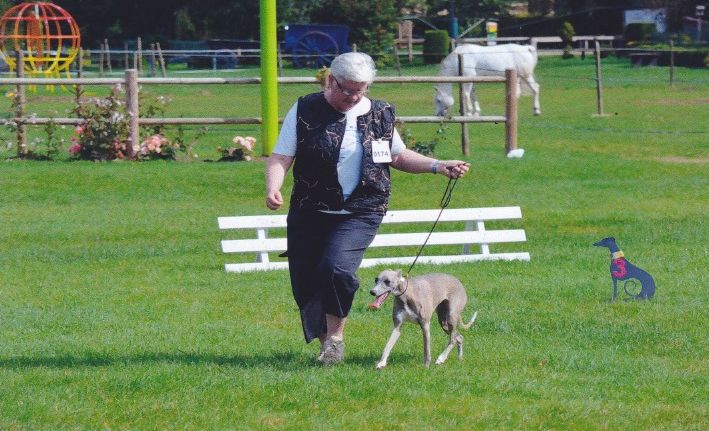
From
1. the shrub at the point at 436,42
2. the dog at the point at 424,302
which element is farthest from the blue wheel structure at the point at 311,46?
the dog at the point at 424,302

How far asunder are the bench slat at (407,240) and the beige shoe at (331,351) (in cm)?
425

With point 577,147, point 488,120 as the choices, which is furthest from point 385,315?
point 577,147

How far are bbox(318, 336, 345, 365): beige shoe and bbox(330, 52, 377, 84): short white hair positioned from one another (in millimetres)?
1572

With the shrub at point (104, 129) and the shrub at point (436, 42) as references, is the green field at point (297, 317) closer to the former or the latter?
the shrub at point (104, 129)

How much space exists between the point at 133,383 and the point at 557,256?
20.6ft

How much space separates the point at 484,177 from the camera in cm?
1781

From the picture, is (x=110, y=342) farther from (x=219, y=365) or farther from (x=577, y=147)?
(x=577, y=147)

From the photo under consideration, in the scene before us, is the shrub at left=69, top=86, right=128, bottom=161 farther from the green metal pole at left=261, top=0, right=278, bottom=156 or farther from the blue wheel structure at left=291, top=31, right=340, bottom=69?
the blue wheel structure at left=291, top=31, right=340, bottom=69

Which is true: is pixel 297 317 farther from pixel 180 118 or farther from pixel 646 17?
pixel 646 17

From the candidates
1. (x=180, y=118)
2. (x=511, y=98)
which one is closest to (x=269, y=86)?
(x=180, y=118)

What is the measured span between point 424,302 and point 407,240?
15.8ft

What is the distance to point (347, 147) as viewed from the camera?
704cm

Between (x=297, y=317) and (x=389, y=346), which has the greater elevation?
(x=389, y=346)

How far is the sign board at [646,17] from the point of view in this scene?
2489 inches
